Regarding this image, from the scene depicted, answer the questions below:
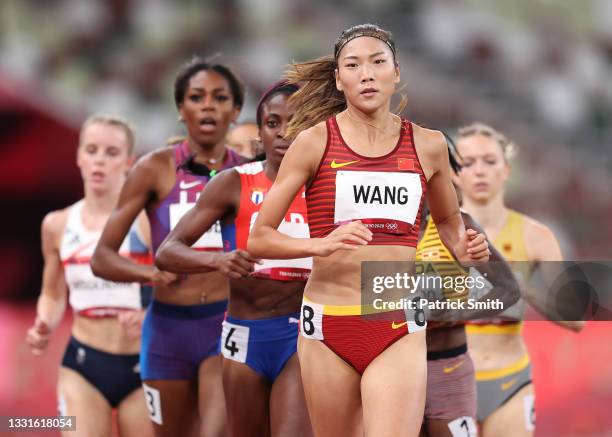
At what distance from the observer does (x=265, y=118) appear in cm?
499

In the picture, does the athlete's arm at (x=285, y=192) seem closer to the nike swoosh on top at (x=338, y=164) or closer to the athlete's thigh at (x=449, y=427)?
the nike swoosh on top at (x=338, y=164)

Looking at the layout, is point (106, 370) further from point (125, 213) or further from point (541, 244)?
point (541, 244)

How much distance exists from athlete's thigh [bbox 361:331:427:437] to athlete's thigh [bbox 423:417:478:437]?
1.21 metres

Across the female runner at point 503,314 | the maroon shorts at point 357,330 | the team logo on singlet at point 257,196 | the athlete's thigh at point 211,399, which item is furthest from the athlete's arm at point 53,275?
the maroon shorts at point 357,330

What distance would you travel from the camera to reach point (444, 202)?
419cm

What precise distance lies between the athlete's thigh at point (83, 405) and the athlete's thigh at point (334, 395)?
7.61 feet

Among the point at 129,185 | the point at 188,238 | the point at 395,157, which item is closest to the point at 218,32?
the point at 129,185

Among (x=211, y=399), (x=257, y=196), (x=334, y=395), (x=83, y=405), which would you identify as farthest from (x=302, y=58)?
(x=334, y=395)

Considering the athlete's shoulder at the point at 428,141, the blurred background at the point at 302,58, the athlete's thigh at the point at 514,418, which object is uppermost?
the blurred background at the point at 302,58

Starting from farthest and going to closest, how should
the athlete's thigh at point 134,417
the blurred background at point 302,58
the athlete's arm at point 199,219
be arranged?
1. the blurred background at point 302,58
2. the athlete's thigh at point 134,417
3. the athlete's arm at point 199,219

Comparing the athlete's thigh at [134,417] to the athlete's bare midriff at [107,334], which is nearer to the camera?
the athlete's thigh at [134,417]

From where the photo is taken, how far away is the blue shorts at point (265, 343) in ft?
15.6

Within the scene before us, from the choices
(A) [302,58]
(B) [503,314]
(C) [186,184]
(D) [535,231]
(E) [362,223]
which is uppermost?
(A) [302,58]

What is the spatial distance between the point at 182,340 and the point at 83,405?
87cm
